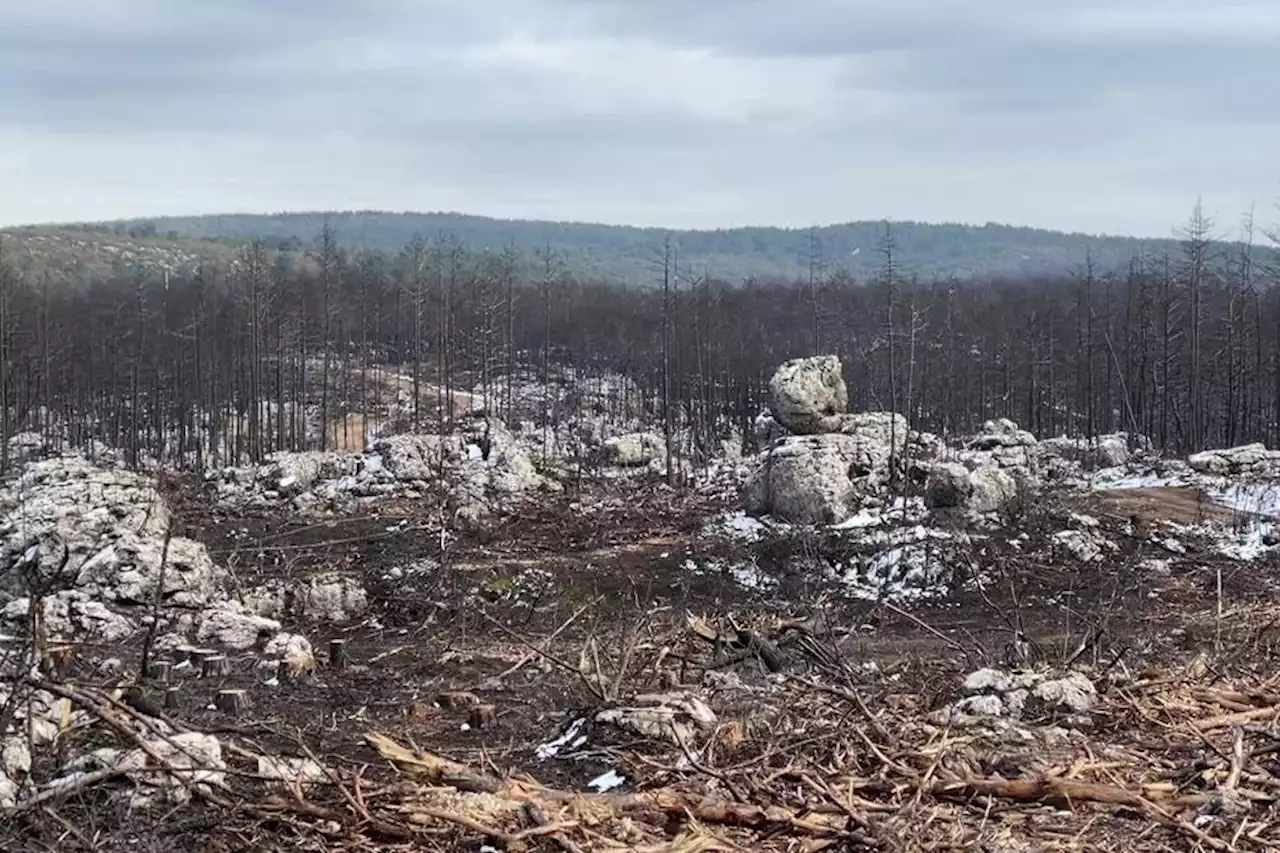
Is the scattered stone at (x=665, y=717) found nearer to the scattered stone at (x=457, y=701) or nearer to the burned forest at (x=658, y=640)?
the burned forest at (x=658, y=640)

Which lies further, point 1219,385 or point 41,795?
point 1219,385

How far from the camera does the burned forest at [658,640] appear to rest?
4.41m

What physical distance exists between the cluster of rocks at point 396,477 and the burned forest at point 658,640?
106 millimetres

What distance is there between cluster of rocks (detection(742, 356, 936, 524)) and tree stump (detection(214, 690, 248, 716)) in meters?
13.0

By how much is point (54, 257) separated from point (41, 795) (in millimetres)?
115657

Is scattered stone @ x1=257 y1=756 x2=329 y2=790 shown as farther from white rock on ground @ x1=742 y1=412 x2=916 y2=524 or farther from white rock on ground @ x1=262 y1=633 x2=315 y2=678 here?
white rock on ground @ x1=742 y1=412 x2=916 y2=524

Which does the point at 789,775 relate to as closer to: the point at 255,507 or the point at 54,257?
the point at 255,507

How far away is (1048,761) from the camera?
5.00 metres

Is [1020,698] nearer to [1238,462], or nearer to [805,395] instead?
[805,395]

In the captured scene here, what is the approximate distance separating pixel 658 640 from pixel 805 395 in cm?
1403

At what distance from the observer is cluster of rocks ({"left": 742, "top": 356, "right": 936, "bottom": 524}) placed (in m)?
19.5

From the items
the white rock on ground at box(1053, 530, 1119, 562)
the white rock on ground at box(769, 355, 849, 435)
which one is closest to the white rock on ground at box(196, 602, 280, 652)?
the white rock on ground at box(1053, 530, 1119, 562)

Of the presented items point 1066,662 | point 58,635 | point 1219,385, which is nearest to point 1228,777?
point 1066,662

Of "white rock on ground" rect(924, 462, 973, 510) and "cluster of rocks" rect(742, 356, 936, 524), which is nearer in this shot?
"white rock on ground" rect(924, 462, 973, 510)
